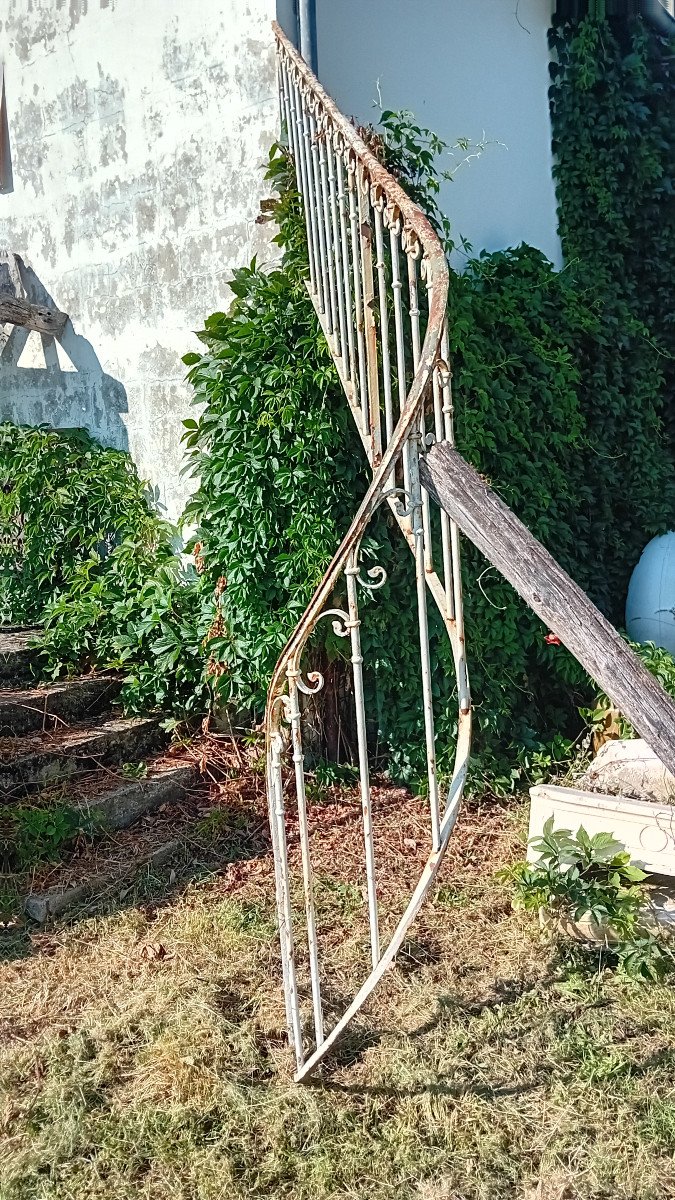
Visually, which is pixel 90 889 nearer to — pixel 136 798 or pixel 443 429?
pixel 136 798

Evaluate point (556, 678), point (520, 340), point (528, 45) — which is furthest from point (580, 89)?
point (556, 678)

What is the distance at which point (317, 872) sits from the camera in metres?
4.15

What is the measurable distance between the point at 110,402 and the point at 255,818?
9.25ft

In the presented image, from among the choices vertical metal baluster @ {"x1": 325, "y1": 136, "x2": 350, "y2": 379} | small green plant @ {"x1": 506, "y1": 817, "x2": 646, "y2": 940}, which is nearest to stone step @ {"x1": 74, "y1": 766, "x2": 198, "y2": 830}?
small green plant @ {"x1": 506, "y1": 817, "x2": 646, "y2": 940}

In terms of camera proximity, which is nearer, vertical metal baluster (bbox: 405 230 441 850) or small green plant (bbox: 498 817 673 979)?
vertical metal baluster (bbox: 405 230 441 850)

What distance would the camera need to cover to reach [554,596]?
2510 mm

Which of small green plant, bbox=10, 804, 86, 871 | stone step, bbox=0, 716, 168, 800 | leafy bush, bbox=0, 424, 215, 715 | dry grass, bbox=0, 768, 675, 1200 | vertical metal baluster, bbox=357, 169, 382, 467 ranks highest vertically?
vertical metal baluster, bbox=357, 169, 382, 467

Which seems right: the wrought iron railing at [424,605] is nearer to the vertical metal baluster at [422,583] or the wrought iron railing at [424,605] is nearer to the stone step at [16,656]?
the vertical metal baluster at [422,583]

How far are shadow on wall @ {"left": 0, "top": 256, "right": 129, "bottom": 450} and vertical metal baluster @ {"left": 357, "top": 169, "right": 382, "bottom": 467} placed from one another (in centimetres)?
267

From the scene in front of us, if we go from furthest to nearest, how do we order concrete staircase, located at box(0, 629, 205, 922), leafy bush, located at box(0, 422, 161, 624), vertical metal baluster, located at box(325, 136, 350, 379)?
leafy bush, located at box(0, 422, 161, 624)
concrete staircase, located at box(0, 629, 205, 922)
vertical metal baluster, located at box(325, 136, 350, 379)

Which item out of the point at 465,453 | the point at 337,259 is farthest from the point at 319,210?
the point at 465,453

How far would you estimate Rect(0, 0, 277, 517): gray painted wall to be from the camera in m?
5.12

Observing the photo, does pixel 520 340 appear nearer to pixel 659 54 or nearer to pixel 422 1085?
pixel 659 54

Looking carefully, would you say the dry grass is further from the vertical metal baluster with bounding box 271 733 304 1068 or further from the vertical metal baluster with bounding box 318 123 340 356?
the vertical metal baluster with bounding box 318 123 340 356
